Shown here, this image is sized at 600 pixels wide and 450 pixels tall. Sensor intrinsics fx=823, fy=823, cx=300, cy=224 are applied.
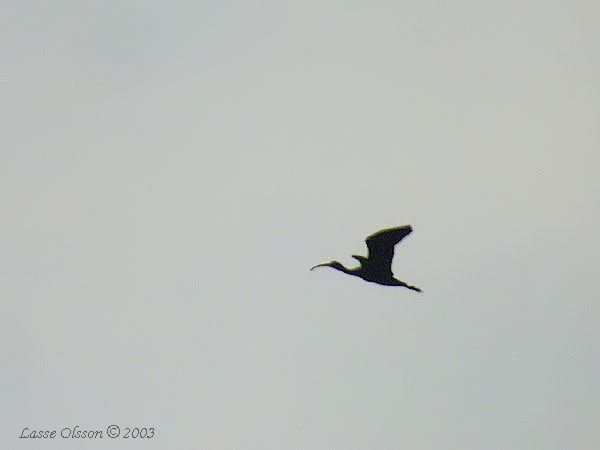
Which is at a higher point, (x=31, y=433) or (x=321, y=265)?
(x=321, y=265)

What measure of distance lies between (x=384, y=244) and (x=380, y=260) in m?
0.13

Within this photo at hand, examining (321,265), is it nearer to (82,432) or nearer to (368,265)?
(368,265)

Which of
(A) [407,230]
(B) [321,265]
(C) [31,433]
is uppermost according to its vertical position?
(A) [407,230]

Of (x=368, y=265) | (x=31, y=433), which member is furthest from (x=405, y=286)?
(x=31, y=433)

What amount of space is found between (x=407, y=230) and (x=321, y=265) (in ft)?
2.01

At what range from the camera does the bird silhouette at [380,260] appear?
3900 millimetres

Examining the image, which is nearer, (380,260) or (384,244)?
(384,244)

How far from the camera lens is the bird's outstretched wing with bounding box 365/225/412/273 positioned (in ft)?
12.8

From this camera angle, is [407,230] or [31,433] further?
[31,433]

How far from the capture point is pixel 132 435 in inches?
167

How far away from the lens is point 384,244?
395 centimetres

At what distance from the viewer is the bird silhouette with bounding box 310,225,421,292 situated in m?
3.90

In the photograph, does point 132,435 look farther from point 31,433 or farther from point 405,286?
point 405,286

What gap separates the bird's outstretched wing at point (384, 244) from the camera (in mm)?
3895
